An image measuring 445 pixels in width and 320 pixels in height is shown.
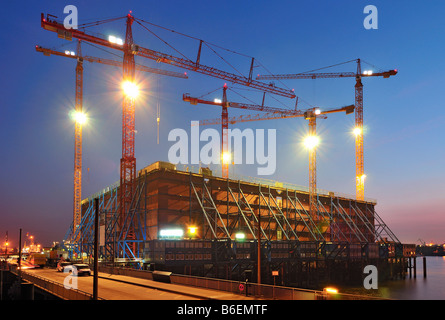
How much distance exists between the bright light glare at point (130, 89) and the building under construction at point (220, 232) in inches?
832

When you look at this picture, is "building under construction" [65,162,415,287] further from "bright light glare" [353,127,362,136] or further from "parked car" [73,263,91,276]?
"bright light glare" [353,127,362,136]

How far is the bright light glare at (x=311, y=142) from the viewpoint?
380ft

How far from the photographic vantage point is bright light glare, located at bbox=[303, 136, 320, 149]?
380 ft

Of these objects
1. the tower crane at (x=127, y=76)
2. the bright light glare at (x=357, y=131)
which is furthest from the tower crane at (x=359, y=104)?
the tower crane at (x=127, y=76)

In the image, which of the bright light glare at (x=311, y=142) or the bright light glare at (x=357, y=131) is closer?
the bright light glare at (x=311, y=142)

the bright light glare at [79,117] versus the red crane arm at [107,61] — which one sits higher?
the red crane arm at [107,61]

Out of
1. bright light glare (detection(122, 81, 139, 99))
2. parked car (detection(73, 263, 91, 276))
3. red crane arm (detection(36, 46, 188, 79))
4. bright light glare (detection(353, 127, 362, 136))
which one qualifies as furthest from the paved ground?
bright light glare (detection(353, 127, 362, 136))

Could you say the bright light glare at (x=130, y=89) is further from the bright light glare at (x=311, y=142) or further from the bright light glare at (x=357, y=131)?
the bright light glare at (x=357, y=131)

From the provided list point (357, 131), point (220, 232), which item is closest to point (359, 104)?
point (357, 131)

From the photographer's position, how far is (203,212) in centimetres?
7381

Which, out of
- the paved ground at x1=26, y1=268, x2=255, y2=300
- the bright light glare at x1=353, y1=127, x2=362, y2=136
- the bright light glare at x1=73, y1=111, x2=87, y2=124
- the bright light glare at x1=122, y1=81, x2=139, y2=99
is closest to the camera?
the paved ground at x1=26, y1=268, x2=255, y2=300

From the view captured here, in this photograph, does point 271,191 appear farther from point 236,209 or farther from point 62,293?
point 62,293

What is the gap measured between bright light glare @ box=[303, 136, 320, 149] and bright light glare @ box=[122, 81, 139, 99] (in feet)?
172
